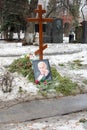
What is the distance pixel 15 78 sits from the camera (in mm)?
9141

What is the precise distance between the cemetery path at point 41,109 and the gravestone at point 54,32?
18.1 m

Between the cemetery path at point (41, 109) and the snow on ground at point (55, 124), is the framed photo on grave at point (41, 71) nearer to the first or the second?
the cemetery path at point (41, 109)

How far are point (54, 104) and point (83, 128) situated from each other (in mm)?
1677

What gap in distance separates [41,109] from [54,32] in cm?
1903

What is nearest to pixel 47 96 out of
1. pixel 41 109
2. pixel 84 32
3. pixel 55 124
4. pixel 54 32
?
pixel 41 109

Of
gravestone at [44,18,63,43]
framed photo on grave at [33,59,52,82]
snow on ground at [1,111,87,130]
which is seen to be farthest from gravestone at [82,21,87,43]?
snow on ground at [1,111,87,130]

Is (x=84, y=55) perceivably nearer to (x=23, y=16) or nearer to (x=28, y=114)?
(x=28, y=114)

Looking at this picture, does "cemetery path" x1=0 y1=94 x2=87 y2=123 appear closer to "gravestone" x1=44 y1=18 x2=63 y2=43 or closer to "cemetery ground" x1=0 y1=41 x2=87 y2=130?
"cemetery ground" x1=0 y1=41 x2=87 y2=130

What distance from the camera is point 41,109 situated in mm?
7039

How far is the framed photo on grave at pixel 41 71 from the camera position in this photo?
8766 mm

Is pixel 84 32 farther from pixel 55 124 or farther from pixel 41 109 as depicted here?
pixel 55 124

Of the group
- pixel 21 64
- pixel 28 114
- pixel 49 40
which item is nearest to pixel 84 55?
pixel 21 64

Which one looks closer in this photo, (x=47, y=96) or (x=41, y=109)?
(x=41, y=109)

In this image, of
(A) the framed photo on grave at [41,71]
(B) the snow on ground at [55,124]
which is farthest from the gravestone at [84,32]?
(B) the snow on ground at [55,124]
